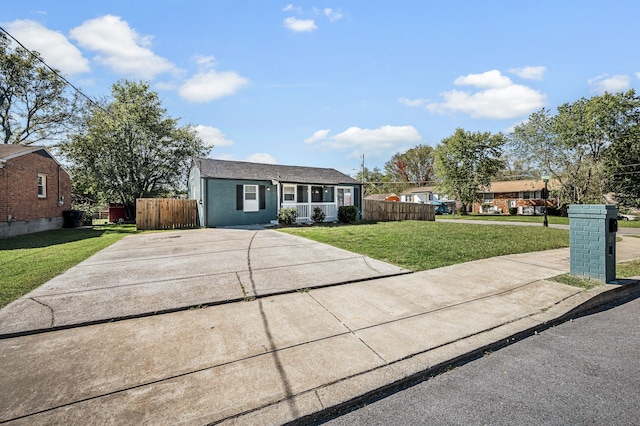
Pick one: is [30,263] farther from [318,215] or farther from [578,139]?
[578,139]

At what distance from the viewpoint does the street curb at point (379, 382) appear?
2.01 metres

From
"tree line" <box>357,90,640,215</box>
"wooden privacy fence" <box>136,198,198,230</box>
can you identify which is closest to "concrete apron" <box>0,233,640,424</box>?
"wooden privacy fence" <box>136,198,198,230</box>

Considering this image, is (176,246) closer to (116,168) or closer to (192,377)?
(192,377)

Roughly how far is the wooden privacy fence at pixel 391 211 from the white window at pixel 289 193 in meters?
5.54

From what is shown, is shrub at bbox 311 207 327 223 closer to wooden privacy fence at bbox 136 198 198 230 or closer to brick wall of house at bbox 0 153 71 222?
wooden privacy fence at bbox 136 198 198 230

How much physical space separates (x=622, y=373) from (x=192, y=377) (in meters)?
3.74

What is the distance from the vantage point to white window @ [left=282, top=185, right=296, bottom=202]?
18.1 meters

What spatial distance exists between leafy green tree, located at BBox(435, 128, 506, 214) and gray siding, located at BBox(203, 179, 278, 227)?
26.9 meters

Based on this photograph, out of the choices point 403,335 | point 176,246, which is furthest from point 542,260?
point 176,246

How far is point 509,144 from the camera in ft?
111

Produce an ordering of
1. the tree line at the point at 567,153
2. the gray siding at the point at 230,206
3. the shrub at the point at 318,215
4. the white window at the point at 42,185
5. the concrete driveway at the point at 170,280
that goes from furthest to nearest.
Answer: the tree line at the point at 567,153, the shrub at the point at 318,215, the gray siding at the point at 230,206, the white window at the point at 42,185, the concrete driveway at the point at 170,280

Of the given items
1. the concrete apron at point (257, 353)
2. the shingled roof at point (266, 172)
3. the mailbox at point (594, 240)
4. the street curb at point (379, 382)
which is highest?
the shingled roof at point (266, 172)

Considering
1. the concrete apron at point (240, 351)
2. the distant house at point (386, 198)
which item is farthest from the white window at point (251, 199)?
the distant house at point (386, 198)

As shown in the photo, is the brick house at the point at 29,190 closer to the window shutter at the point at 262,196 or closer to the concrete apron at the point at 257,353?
the window shutter at the point at 262,196
